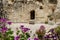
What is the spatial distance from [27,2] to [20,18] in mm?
773

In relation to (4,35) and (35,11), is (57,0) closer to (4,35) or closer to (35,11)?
(35,11)

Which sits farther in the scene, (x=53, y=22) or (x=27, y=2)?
(x=27, y=2)

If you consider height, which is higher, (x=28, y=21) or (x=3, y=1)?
(x=3, y=1)

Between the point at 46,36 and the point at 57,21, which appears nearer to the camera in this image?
the point at 46,36

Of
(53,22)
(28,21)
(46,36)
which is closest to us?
(46,36)

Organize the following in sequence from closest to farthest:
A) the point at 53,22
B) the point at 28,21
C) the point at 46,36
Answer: the point at 46,36, the point at 53,22, the point at 28,21

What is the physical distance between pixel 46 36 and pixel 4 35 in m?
0.64

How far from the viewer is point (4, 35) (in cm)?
379

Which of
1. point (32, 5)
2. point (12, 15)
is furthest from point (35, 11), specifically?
point (12, 15)

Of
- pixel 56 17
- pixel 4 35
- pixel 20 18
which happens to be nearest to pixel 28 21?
pixel 20 18

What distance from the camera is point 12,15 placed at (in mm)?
10922

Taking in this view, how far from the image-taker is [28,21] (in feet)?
35.4

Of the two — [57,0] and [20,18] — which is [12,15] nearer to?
[20,18]

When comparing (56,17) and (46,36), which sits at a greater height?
(46,36)
